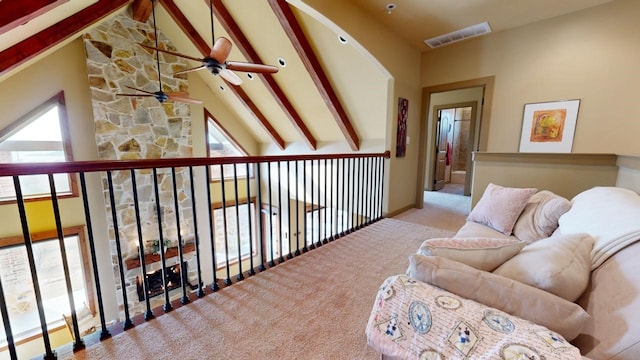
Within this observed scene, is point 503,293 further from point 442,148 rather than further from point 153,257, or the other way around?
point 442,148

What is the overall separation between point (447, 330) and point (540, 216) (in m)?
1.74

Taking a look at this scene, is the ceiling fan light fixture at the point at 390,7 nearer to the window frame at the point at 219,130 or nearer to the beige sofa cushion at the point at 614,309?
the beige sofa cushion at the point at 614,309

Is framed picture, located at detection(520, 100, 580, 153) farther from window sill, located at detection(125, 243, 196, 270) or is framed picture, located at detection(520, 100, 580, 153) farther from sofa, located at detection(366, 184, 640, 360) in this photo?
window sill, located at detection(125, 243, 196, 270)

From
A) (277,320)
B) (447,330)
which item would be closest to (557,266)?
(447,330)

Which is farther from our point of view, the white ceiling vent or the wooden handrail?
the white ceiling vent

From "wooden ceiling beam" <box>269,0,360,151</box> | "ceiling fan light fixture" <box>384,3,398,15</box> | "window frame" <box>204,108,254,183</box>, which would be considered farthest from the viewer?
"window frame" <box>204,108,254,183</box>

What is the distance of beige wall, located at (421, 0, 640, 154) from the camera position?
103 inches

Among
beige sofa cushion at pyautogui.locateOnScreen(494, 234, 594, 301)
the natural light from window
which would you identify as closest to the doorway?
beige sofa cushion at pyautogui.locateOnScreen(494, 234, 594, 301)

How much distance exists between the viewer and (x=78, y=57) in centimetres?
405

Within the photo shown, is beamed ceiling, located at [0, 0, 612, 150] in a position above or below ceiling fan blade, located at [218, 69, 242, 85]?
above

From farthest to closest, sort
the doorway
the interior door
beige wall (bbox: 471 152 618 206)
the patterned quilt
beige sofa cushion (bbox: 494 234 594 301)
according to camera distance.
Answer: the doorway
the interior door
beige wall (bbox: 471 152 618 206)
beige sofa cushion (bbox: 494 234 594 301)
the patterned quilt

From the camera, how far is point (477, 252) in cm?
106

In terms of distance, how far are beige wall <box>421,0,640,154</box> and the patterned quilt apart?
3.41 meters

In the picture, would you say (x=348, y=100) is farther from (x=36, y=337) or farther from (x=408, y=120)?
(x=36, y=337)
